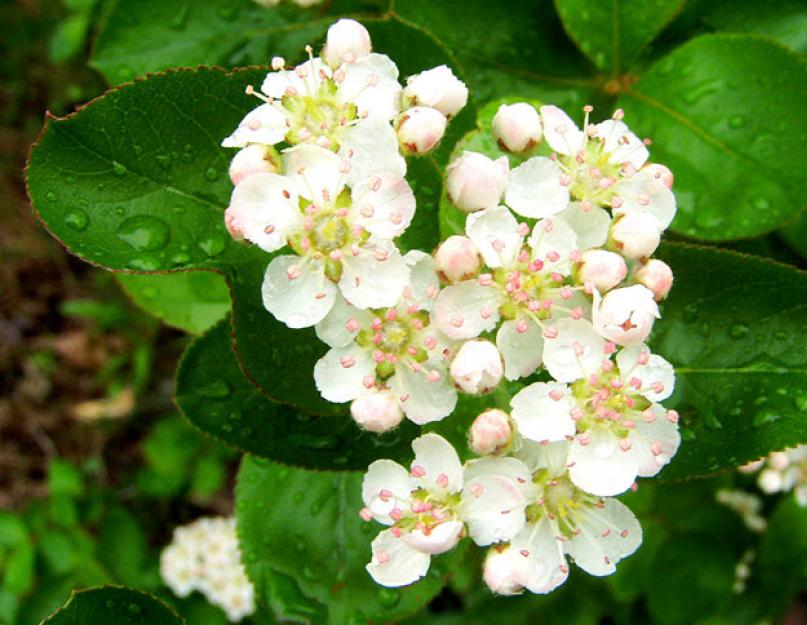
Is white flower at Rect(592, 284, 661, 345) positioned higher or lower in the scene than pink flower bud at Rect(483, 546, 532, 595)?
higher

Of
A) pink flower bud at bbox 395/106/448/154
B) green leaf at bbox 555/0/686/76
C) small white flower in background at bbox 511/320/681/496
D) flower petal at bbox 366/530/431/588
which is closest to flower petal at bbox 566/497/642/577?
small white flower in background at bbox 511/320/681/496

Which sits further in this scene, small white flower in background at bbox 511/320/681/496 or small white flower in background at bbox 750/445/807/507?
small white flower in background at bbox 750/445/807/507

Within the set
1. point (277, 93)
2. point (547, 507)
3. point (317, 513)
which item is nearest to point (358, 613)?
point (317, 513)

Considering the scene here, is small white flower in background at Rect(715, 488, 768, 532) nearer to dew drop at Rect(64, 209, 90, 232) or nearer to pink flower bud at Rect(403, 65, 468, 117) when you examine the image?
pink flower bud at Rect(403, 65, 468, 117)

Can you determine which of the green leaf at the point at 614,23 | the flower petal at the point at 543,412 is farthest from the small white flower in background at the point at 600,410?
the green leaf at the point at 614,23

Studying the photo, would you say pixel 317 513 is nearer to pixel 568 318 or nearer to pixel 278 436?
pixel 278 436

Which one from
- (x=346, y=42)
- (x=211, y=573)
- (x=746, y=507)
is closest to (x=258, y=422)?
(x=346, y=42)

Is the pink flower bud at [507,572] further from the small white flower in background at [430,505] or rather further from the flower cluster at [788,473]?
the flower cluster at [788,473]

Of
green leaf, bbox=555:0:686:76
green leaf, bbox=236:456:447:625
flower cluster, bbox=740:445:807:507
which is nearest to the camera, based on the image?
green leaf, bbox=236:456:447:625
